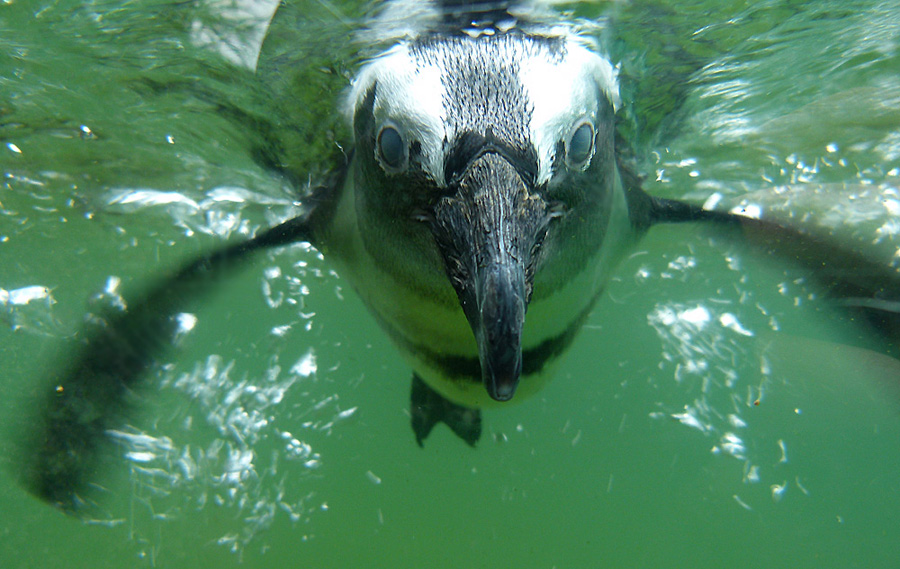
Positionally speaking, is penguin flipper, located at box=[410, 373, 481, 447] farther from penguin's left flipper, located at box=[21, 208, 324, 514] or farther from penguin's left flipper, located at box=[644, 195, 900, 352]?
penguin's left flipper, located at box=[644, 195, 900, 352]

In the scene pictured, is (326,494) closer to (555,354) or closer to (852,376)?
(555,354)

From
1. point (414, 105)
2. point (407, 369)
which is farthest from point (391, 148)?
point (407, 369)

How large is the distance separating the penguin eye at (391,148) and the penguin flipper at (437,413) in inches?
58.1

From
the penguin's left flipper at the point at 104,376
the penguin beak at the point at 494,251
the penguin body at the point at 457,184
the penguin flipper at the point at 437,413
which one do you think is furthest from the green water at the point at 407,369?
the penguin beak at the point at 494,251

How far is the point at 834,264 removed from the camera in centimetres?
312

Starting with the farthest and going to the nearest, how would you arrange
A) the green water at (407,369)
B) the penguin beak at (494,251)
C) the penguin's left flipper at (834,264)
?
the green water at (407,369), the penguin's left flipper at (834,264), the penguin beak at (494,251)

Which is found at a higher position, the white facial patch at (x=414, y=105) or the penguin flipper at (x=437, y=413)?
the white facial patch at (x=414, y=105)

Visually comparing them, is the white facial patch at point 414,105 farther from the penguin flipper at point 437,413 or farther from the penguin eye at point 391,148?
the penguin flipper at point 437,413

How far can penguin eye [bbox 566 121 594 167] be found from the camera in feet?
4.52

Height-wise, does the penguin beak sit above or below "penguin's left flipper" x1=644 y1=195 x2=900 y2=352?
above

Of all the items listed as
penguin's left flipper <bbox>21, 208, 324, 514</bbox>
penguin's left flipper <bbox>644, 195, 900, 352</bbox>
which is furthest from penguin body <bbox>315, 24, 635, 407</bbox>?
penguin's left flipper <bbox>644, 195, 900, 352</bbox>

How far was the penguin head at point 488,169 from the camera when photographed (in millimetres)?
1122

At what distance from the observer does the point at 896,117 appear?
3529mm

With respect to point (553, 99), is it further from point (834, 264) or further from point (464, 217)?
point (834, 264)
